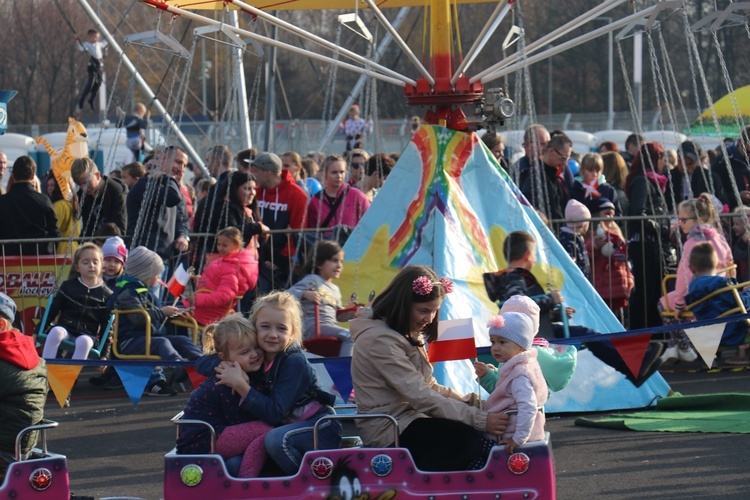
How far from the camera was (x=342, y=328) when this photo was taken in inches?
378

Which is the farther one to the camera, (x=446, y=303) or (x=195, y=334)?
(x=195, y=334)

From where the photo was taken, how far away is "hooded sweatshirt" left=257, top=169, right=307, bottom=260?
12219 mm

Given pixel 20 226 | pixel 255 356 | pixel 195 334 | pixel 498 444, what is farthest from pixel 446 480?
pixel 20 226

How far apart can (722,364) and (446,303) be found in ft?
12.5

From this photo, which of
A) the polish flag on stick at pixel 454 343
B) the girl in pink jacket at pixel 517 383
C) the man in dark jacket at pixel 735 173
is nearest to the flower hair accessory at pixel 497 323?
the girl in pink jacket at pixel 517 383

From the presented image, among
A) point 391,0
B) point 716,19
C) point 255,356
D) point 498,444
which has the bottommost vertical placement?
point 498,444

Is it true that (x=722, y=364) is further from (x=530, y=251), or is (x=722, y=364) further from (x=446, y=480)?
(x=446, y=480)

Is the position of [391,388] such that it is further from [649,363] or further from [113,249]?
[113,249]

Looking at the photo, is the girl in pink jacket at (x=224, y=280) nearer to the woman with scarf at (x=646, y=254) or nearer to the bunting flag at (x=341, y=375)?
the bunting flag at (x=341, y=375)

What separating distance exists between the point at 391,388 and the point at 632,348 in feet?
9.56

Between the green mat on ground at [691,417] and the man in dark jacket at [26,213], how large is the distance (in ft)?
20.6

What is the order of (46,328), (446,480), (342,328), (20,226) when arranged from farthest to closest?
(20,226), (46,328), (342,328), (446,480)

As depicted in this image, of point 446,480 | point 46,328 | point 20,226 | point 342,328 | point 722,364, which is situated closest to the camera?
point 446,480

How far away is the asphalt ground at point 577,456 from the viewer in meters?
7.32
